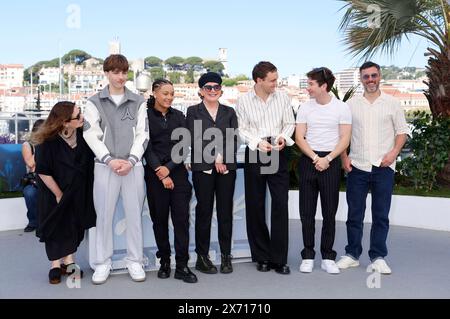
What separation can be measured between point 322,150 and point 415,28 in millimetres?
3920

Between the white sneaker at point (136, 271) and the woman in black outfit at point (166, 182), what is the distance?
0.50ft

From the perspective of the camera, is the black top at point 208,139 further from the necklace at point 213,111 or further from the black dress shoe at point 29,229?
the black dress shoe at point 29,229

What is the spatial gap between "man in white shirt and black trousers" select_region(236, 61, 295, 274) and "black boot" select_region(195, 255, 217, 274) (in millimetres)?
384

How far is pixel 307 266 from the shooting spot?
420 cm

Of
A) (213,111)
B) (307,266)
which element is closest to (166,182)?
(213,111)

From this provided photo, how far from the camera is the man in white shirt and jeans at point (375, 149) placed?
416 centimetres

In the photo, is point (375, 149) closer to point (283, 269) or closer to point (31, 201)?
point (283, 269)

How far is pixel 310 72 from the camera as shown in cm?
417

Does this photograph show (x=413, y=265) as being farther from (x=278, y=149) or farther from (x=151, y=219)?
(x=151, y=219)

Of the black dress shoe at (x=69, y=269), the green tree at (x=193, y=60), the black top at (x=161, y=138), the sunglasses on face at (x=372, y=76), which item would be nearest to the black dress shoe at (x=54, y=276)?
the black dress shoe at (x=69, y=269)

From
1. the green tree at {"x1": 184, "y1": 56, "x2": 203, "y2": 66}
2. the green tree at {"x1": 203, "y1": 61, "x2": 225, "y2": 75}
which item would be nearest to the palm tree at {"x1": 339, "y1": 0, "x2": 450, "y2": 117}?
the green tree at {"x1": 203, "y1": 61, "x2": 225, "y2": 75}

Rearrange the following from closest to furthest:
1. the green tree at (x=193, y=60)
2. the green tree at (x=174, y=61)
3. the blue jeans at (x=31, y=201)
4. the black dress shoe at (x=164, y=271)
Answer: the black dress shoe at (x=164, y=271)
the blue jeans at (x=31, y=201)
the green tree at (x=193, y=60)
the green tree at (x=174, y=61)

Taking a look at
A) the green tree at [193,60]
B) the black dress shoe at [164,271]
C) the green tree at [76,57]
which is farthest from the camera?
the green tree at [193,60]
